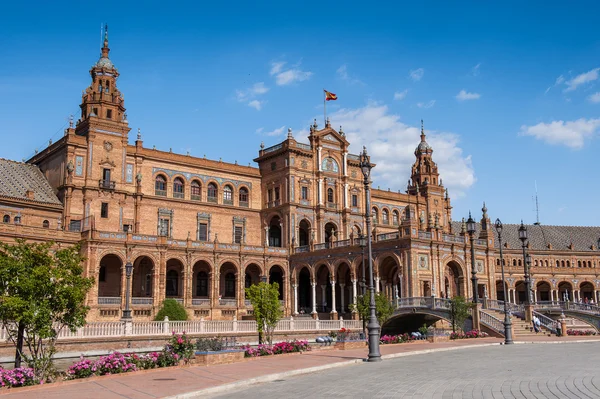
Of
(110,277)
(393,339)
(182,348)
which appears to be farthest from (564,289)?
(182,348)

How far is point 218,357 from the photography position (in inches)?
851

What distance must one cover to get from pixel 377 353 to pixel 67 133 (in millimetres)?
40366

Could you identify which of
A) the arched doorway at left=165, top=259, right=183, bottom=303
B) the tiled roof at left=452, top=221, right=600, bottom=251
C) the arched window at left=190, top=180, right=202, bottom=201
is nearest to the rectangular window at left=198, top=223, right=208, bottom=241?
the arched window at left=190, top=180, right=202, bottom=201

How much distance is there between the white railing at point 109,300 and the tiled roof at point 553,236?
178 feet

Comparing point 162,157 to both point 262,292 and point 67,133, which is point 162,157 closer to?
point 67,133

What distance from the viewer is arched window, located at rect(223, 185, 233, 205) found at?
63.5m

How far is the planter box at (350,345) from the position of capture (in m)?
27.7

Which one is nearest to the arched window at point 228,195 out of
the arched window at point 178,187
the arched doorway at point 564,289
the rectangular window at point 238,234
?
the rectangular window at point 238,234

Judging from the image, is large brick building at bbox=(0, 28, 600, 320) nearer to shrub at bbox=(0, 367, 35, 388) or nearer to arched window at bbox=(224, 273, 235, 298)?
arched window at bbox=(224, 273, 235, 298)

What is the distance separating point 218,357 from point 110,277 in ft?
112

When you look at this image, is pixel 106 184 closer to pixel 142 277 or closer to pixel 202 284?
pixel 142 277

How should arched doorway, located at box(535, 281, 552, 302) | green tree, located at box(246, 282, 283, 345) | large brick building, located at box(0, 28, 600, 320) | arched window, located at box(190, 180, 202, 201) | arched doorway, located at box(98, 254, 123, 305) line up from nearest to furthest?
green tree, located at box(246, 282, 283, 345), large brick building, located at box(0, 28, 600, 320), arched doorway, located at box(98, 254, 123, 305), arched window, located at box(190, 180, 202, 201), arched doorway, located at box(535, 281, 552, 302)

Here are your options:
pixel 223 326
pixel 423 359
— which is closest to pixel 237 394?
pixel 423 359

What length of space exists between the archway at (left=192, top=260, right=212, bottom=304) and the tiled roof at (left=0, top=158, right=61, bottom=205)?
1405cm
